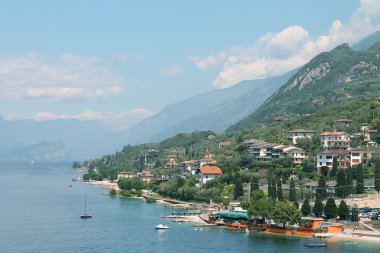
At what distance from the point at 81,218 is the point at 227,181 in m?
25.6

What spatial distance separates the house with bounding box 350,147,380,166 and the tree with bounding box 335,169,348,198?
45.2 ft

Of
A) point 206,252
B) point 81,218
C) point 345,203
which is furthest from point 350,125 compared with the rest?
point 206,252

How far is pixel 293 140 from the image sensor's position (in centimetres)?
11919

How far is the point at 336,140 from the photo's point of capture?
10662 cm

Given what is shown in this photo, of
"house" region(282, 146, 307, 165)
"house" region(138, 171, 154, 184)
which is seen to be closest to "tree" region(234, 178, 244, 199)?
"house" region(282, 146, 307, 165)

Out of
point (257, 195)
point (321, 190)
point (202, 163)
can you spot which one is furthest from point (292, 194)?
point (202, 163)

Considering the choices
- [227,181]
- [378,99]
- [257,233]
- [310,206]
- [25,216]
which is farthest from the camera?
[378,99]

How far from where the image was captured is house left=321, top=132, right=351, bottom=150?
106 meters

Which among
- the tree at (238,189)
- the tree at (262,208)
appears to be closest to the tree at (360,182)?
the tree at (262,208)

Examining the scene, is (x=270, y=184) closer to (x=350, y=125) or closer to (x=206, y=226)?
(x=206, y=226)

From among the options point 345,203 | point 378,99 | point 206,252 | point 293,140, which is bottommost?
point 206,252

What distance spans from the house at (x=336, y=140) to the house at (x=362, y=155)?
895 cm

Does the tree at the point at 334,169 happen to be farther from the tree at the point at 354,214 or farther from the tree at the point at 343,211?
the tree at the point at 354,214

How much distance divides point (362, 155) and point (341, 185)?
1569cm
